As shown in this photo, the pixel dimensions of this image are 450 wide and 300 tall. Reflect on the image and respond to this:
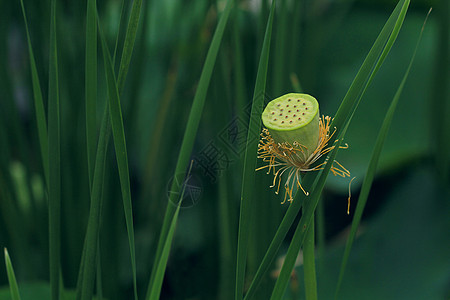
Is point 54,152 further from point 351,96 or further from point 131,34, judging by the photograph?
point 351,96

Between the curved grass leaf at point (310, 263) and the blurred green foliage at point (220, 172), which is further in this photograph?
Result: the blurred green foliage at point (220, 172)

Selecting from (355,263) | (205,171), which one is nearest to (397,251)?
(355,263)

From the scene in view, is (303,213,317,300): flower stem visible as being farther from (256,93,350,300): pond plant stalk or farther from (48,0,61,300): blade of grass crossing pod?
(48,0,61,300): blade of grass crossing pod

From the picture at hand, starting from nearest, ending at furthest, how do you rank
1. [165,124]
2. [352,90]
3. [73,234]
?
[352,90]
[73,234]
[165,124]

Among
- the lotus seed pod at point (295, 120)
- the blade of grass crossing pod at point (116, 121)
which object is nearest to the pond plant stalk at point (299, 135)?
the lotus seed pod at point (295, 120)

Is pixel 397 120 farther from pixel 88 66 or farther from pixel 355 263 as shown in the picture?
pixel 88 66

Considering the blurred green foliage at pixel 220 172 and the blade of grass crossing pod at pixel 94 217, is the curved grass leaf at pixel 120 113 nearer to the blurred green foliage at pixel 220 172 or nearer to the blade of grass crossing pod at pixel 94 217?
the blade of grass crossing pod at pixel 94 217

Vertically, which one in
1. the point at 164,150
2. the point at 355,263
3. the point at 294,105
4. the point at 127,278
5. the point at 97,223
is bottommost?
the point at 127,278
